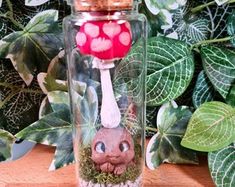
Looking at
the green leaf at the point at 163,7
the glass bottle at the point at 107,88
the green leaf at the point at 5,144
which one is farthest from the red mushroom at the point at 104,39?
the green leaf at the point at 5,144

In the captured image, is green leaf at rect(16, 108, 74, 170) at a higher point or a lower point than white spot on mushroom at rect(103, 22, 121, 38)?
lower

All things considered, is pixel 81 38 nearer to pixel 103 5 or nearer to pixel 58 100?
pixel 103 5

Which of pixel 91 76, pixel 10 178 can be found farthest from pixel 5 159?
pixel 91 76

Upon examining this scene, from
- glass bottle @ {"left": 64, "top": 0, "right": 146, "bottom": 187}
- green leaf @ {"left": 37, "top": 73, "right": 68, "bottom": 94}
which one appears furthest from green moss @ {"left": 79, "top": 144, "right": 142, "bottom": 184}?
green leaf @ {"left": 37, "top": 73, "right": 68, "bottom": 94}

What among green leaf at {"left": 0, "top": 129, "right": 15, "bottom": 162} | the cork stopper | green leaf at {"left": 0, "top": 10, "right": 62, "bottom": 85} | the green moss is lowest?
green leaf at {"left": 0, "top": 129, "right": 15, "bottom": 162}

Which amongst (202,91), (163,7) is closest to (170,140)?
(202,91)

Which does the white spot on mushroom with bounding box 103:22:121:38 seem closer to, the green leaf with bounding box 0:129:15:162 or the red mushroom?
the red mushroom
